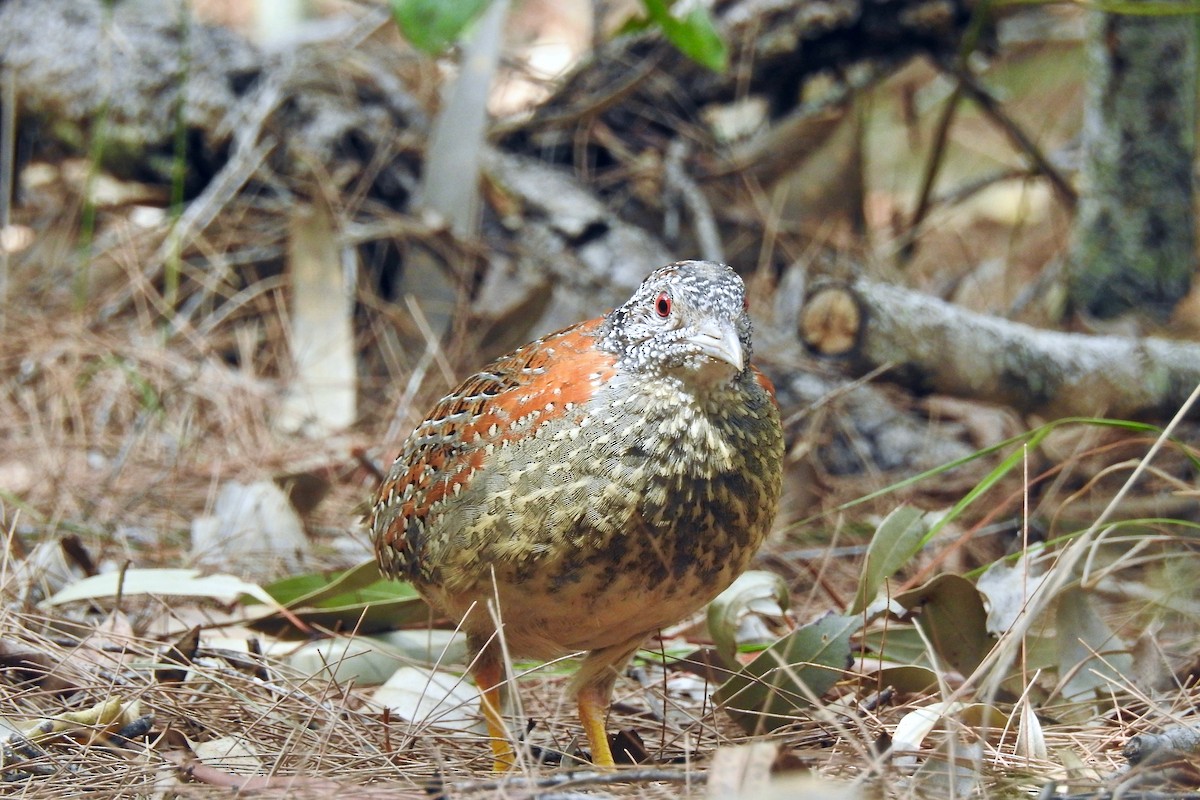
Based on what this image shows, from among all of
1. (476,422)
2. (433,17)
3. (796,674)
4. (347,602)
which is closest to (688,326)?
(476,422)

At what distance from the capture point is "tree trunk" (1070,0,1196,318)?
542cm

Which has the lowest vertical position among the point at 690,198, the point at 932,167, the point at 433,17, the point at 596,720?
the point at 596,720

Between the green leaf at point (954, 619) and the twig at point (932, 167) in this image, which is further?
the twig at point (932, 167)

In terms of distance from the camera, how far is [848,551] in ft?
14.5

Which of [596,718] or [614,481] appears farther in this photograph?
[596,718]

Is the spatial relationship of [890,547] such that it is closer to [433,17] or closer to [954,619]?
[954,619]

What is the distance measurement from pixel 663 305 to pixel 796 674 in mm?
1046

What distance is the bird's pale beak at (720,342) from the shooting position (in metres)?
2.66

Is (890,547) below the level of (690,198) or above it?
below

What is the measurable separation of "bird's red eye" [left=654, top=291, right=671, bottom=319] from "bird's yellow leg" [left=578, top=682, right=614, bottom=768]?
42.5 inches

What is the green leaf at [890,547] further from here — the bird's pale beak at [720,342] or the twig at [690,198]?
the twig at [690,198]

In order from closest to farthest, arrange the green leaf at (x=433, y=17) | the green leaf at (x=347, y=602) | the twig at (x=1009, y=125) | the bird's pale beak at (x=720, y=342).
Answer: the bird's pale beak at (x=720, y=342) < the green leaf at (x=433, y=17) < the green leaf at (x=347, y=602) < the twig at (x=1009, y=125)

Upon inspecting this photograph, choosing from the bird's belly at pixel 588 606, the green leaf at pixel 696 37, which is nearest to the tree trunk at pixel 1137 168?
the green leaf at pixel 696 37

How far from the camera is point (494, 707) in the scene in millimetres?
3246
